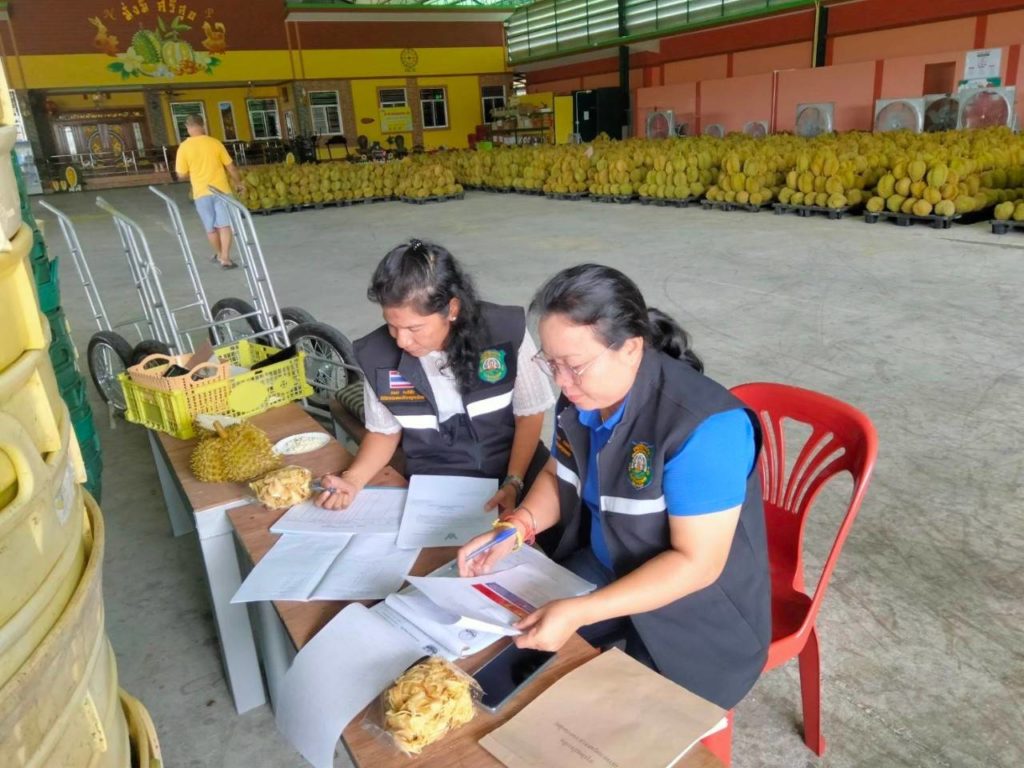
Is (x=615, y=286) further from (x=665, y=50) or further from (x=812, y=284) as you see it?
(x=665, y=50)

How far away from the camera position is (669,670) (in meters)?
1.35

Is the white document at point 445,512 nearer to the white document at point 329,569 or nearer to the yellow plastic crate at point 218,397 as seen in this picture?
the white document at point 329,569

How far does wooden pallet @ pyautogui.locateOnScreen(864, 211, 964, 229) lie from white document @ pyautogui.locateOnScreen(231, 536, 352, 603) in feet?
24.2

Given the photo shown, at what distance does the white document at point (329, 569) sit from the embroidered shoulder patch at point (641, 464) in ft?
1.51

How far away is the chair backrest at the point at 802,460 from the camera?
1.53 meters

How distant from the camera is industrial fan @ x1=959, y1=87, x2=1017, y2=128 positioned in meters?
9.88

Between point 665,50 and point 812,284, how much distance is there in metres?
12.5

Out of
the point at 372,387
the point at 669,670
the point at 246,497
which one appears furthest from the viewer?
the point at 372,387

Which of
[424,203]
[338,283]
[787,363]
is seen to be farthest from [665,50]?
[787,363]

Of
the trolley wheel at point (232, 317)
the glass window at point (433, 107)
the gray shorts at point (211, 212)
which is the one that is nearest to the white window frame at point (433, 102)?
the glass window at point (433, 107)

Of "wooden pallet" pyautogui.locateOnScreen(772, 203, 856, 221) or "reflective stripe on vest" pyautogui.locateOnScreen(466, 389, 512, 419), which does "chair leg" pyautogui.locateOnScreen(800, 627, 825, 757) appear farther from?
"wooden pallet" pyautogui.locateOnScreen(772, 203, 856, 221)

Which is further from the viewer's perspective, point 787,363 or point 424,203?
point 424,203

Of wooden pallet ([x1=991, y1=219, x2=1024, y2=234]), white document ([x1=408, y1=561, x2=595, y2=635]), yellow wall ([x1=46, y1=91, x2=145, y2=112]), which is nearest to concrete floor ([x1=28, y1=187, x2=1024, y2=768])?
wooden pallet ([x1=991, y1=219, x2=1024, y2=234])

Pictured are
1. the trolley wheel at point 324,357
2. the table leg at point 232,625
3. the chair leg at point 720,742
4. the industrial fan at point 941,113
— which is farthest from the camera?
the industrial fan at point 941,113
